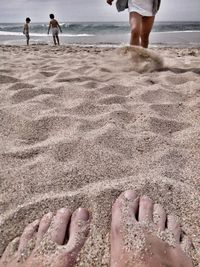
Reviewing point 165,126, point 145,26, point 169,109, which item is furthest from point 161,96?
point 145,26

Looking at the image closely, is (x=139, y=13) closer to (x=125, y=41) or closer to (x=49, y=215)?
(x=49, y=215)

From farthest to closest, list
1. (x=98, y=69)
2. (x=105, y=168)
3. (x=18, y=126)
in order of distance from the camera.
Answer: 1. (x=98, y=69)
2. (x=18, y=126)
3. (x=105, y=168)

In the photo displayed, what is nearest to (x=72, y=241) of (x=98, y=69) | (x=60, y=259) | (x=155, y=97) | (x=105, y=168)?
(x=60, y=259)

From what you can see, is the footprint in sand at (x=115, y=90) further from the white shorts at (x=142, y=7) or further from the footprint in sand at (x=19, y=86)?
the white shorts at (x=142, y=7)

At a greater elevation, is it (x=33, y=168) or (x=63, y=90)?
(x=63, y=90)

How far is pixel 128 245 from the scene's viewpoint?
1.20 meters

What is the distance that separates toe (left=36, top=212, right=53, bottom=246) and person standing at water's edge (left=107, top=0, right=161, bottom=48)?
3.04 metres

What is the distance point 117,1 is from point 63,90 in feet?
5.37

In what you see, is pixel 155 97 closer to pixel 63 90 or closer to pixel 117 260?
pixel 63 90

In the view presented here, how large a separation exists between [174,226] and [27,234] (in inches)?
21.9

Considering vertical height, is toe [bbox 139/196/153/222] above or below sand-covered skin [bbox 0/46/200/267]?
below

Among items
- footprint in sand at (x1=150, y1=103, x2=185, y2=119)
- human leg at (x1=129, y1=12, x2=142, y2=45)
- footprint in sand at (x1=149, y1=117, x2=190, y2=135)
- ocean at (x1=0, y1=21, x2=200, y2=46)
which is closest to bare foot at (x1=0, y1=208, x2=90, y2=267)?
footprint in sand at (x1=149, y1=117, x2=190, y2=135)

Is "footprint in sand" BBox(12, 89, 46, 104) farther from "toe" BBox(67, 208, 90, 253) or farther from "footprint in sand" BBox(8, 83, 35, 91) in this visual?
"toe" BBox(67, 208, 90, 253)

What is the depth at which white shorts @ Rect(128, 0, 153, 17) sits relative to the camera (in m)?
3.87
